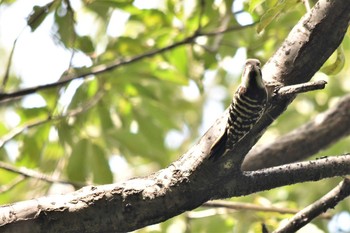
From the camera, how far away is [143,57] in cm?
251

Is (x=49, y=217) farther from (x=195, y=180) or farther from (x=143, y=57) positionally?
(x=143, y=57)

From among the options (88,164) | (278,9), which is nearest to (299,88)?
(278,9)

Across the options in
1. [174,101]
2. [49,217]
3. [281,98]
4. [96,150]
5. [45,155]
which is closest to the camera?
[49,217]

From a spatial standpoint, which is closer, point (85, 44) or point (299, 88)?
point (299, 88)

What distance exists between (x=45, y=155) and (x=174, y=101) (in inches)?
29.7

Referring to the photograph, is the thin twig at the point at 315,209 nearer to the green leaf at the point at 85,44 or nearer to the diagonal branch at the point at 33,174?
the diagonal branch at the point at 33,174

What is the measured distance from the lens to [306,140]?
2.54 m

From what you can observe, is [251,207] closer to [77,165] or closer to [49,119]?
[77,165]

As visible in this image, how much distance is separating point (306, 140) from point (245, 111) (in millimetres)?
1087

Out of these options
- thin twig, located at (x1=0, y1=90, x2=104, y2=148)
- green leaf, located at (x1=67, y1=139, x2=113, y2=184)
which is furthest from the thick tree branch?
thin twig, located at (x1=0, y1=90, x2=104, y2=148)

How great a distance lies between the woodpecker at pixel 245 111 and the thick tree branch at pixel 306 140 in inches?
36.3

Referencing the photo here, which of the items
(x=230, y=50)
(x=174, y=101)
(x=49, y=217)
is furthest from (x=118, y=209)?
(x=174, y=101)

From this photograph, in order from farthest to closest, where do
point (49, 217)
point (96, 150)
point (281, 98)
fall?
point (96, 150) → point (281, 98) → point (49, 217)

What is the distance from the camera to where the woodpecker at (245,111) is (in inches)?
59.6
